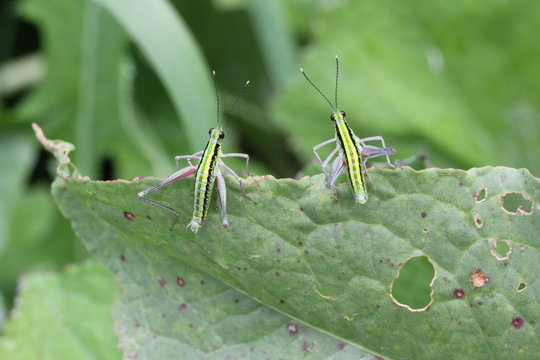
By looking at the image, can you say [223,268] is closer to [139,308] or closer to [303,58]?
[139,308]

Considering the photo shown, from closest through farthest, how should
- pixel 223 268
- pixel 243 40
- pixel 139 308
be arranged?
pixel 223 268 < pixel 139 308 < pixel 243 40

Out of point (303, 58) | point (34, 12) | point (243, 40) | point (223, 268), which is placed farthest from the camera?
point (243, 40)

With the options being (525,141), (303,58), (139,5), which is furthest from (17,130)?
(525,141)

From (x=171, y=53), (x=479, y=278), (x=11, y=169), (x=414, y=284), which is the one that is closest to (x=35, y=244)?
(x=11, y=169)

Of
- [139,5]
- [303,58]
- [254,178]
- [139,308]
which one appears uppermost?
[303,58]

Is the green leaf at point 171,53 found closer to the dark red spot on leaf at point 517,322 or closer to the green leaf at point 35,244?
the green leaf at point 35,244

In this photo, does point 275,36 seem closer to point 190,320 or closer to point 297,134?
point 297,134

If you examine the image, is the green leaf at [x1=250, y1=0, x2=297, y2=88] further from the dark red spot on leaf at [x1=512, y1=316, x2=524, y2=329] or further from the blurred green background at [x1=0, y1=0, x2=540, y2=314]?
the dark red spot on leaf at [x1=512, y1=316, x2=524, y2=329]
